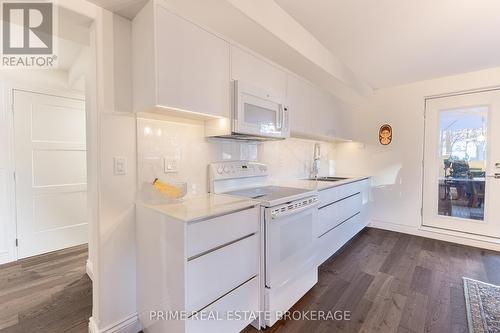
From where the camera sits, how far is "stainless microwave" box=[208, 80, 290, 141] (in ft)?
5.79

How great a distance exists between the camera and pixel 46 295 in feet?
6.52

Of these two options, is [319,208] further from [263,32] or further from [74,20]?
[74,20]

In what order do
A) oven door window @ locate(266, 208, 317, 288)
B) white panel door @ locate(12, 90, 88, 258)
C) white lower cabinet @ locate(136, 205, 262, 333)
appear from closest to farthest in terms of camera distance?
white lower cabinet @ locate(136, 205, 262, 333) → oven door window @ locate(266, 208, 317, 288) → white panel door @ locate(12, 90, 88, 258)

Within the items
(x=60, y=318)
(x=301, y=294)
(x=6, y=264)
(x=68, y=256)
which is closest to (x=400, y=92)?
(x=301, y=294)

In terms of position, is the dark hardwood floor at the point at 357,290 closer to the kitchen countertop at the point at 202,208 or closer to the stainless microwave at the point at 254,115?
the kitchen countertop at the point at 202,208

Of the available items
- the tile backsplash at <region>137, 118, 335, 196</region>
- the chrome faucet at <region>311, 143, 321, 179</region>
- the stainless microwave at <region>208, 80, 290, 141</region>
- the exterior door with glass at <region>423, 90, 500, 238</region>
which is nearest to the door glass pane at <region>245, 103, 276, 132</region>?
the stainless microwave at <region>208, 80, 290, 141</region>

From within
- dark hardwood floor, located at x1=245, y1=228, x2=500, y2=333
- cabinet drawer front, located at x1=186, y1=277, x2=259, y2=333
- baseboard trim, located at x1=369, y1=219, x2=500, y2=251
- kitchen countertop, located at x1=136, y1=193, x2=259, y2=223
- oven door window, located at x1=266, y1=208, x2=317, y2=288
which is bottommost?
dark hardwood floor, located at x1=245, y1=228, x2=500, y2=333

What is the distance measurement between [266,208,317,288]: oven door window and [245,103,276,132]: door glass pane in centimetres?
79

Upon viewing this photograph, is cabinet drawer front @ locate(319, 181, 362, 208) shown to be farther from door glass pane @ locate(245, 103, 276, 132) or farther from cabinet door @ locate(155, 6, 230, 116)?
cabinet door @ locate(155, 6, 230, 116)

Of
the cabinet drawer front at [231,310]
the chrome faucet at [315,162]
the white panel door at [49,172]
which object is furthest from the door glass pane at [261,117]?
the white panel door at [49,172]

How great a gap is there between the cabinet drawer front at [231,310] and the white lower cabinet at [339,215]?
96 cm

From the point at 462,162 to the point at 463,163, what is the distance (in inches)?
0.7

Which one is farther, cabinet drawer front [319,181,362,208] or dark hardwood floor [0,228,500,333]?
cabinet drawer front [319,181,362,208]

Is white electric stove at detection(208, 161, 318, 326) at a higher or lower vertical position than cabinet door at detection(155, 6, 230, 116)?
lower
